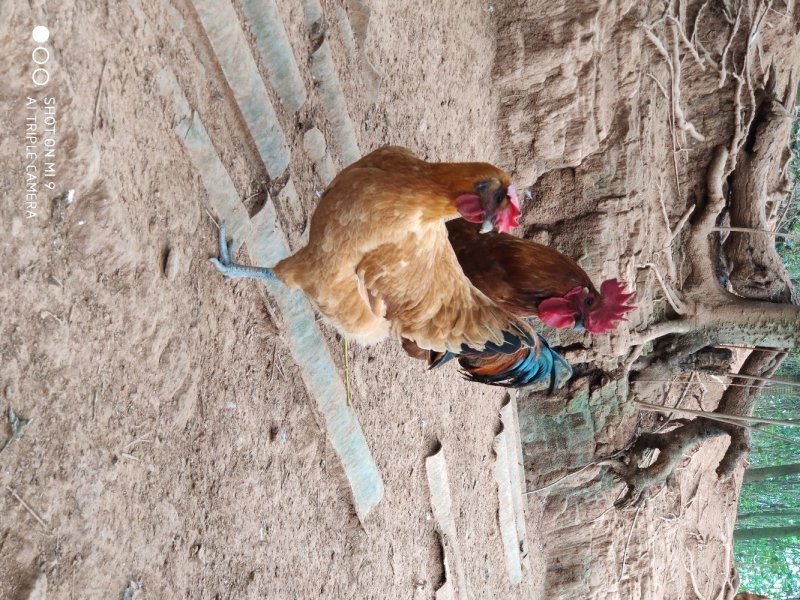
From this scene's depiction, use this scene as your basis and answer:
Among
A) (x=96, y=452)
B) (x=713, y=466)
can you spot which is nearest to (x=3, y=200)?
(x=96, y=452)

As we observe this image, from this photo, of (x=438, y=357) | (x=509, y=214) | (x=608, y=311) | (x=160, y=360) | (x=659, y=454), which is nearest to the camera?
(x=509, y=214)

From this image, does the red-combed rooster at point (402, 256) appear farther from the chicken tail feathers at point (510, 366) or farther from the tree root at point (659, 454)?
the tree root at point (659, 454)

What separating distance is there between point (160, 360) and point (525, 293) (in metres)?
1.27

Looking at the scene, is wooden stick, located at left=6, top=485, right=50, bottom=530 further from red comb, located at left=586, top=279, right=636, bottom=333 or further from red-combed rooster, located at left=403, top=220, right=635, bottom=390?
red comb, located at left=586, top=279, right=636, bottom=333

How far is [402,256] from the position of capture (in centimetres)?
167

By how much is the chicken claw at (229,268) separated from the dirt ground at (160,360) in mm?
37

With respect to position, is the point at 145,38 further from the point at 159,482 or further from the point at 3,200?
the point at 159,482

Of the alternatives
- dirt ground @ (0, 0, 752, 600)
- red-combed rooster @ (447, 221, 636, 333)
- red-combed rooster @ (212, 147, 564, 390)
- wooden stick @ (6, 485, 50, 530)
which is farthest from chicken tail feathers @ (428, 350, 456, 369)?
wooden stick @ (6, 485, 50, 530)

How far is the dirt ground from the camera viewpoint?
3.97ft

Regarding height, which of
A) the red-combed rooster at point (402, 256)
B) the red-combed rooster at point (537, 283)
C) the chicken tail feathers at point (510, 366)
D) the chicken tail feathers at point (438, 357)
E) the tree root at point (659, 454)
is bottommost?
the tree root at point (659, 454)

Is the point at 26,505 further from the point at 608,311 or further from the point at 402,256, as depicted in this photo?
the point at 608,311

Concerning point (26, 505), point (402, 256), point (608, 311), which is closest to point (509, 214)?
point (402, 256)

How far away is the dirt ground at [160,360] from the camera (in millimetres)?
1210

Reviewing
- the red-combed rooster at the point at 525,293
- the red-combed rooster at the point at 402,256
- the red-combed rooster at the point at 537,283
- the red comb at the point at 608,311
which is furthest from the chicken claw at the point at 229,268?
the red comb at the point at 608,311
